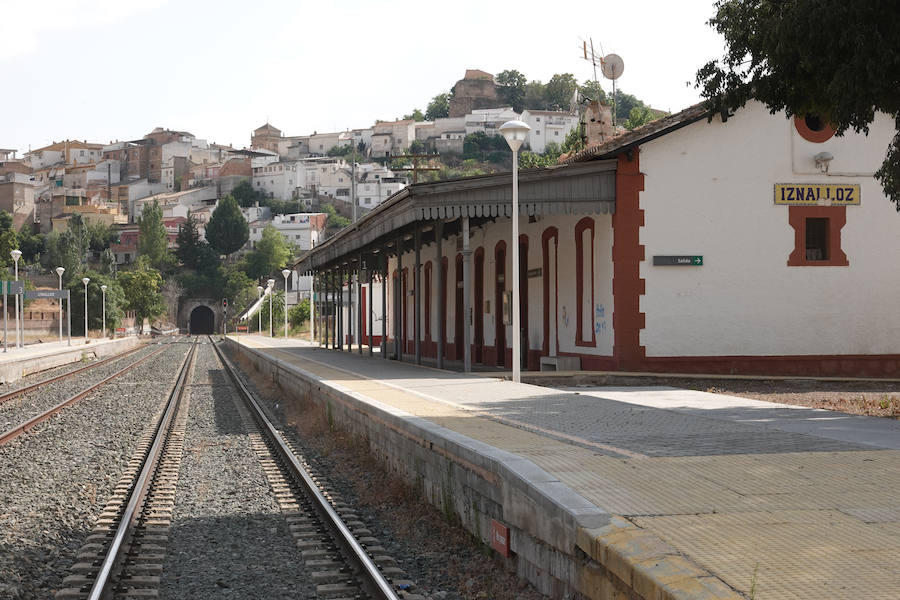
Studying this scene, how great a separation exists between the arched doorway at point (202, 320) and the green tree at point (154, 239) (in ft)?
56.9

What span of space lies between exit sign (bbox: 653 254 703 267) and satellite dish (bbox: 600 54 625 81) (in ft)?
32.9

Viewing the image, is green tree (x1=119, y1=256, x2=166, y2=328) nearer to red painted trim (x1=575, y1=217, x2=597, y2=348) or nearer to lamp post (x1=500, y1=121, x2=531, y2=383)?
red painted trim (x1=575, y1=217, x2=597, y2=348)

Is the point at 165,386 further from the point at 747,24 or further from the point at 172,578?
the point at 172,578

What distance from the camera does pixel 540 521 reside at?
612 cm

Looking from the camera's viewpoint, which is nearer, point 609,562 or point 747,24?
point 609,562

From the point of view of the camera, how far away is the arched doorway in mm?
144500

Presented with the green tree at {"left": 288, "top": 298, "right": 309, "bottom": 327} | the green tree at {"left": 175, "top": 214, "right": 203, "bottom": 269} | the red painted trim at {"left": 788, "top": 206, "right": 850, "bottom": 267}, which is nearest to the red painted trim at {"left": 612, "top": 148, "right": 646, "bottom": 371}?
the red painted trim at {"left": 788, "top": 206, "right": 850, "bottom": 267}

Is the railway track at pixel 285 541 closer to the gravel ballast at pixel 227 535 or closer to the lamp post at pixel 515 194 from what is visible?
the gravel ballast at pixel 227 535

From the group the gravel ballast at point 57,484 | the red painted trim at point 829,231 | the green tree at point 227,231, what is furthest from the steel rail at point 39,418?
the green tree at point 227,231

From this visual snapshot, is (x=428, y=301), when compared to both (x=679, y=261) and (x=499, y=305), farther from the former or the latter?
(x=679, y=261)

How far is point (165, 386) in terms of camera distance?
27.7 metres

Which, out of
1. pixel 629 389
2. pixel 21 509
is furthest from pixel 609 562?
pixel 629 389

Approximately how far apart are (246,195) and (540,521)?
191m

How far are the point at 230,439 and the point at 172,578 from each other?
8.43m
